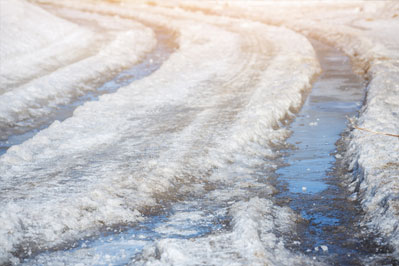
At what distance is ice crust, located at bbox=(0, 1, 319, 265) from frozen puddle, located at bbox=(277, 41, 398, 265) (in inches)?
14.1

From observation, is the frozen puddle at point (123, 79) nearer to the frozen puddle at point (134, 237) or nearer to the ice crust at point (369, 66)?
the frozen puddle at point (134, 237)

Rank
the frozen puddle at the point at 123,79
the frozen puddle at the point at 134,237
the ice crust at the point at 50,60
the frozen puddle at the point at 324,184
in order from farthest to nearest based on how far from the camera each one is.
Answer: the ice crust at the point at 50,60 → the frozen puddle at the point at 123,79 → the frozen puddle at the point at 324,184 → the frozen puddle at the point at 134,237

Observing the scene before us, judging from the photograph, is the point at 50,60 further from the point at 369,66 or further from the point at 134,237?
the point at 134,237

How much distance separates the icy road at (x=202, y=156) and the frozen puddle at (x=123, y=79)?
0.09m

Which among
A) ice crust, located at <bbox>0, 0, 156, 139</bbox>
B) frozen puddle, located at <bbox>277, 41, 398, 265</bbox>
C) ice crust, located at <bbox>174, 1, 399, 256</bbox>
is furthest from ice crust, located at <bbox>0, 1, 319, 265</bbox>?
ice crust, located at <bbox>0, 0, 156, 139</bbox>

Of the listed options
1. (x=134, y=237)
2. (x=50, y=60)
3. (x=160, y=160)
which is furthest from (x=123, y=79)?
(x=134, y=237)

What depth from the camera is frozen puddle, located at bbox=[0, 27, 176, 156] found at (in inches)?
424

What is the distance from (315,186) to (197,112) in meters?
4.38

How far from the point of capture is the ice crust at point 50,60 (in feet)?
41.6

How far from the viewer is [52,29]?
24.2m

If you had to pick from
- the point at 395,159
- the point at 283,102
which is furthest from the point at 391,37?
the point at 395,159

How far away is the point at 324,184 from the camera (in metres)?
7.76

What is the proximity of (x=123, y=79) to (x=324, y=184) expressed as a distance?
1035cm

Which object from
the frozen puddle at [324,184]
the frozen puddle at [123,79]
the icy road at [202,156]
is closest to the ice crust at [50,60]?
the icy road at [202,156]
